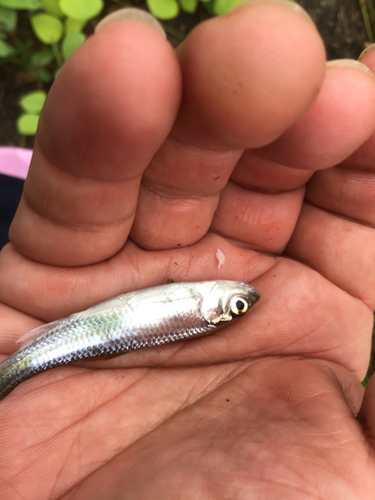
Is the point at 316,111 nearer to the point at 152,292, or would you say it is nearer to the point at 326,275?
the point at 326,275

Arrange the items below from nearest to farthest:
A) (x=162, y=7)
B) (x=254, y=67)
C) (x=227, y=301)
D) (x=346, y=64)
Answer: (x=254, y=67) → (x=346, y=64) → (x=227, y=301) → (x=162, y=7)

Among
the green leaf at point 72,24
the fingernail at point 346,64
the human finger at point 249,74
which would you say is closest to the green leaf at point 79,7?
the green leaf at point 72,24

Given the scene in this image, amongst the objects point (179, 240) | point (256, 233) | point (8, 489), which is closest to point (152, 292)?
point (179, 240)

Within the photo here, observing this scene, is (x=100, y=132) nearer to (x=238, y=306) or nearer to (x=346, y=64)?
(x=346, y=64)

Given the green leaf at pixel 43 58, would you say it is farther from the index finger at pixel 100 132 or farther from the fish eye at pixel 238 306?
the fish eye at pixel 238 306

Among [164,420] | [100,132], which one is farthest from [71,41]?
[164,420]

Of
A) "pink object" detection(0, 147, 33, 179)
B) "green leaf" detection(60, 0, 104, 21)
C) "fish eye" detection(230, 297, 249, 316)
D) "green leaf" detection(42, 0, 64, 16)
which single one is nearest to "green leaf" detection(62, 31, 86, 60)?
"green leaf" detection(60, 0, 104, 21)
